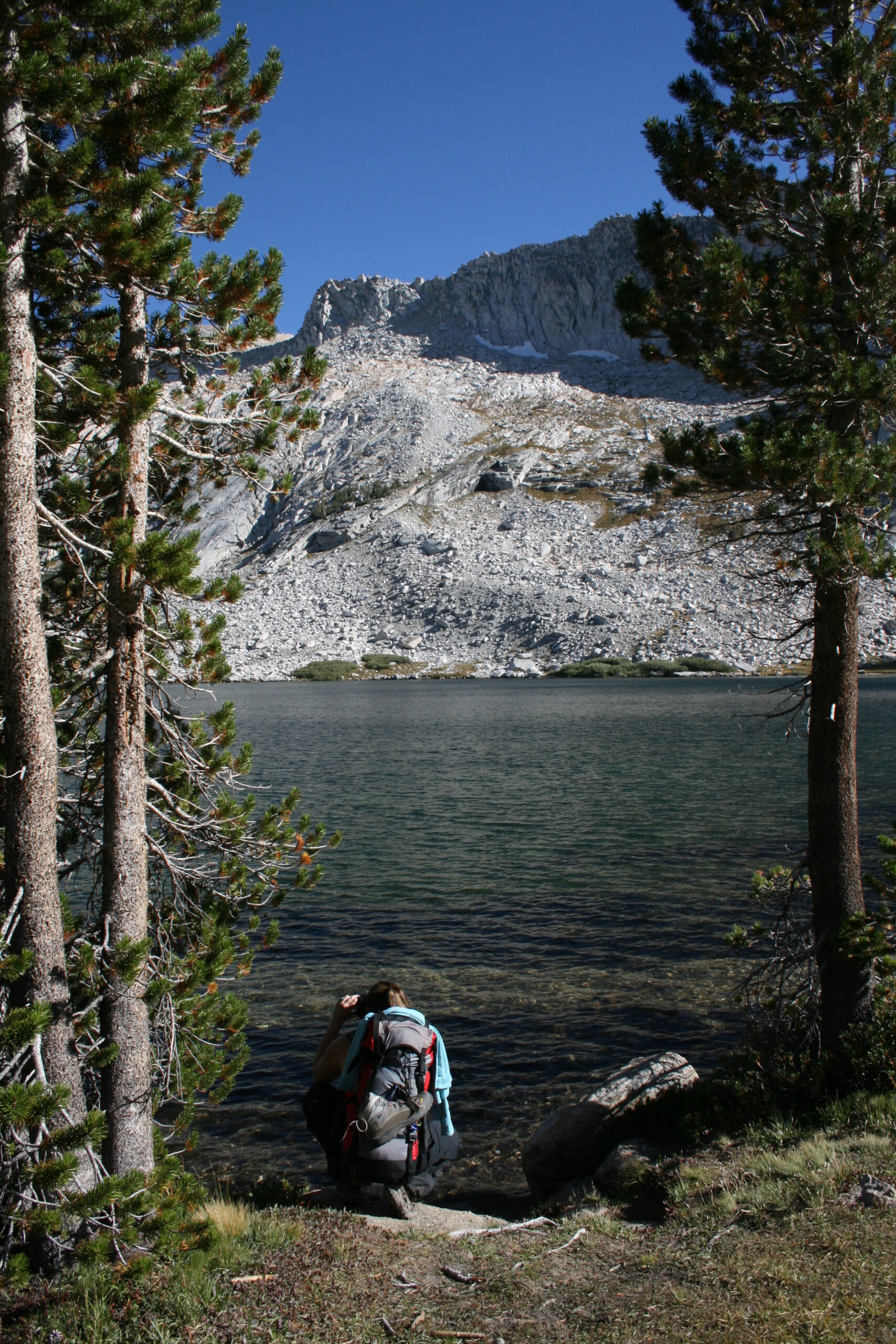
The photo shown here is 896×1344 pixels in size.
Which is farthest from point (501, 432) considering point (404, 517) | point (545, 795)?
point (545, 795)

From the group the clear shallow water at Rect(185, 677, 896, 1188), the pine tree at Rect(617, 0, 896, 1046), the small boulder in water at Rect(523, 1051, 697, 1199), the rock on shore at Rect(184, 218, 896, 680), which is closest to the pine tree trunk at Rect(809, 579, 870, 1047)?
the pine tree at Rect(617, 0, 896, 1046)

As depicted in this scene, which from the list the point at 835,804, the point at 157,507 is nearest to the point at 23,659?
the point at 157,507

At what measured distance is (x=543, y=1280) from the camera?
5.46 metres

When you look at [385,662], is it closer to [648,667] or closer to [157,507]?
[648,667]

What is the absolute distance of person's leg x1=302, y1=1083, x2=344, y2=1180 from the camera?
21.4 feet

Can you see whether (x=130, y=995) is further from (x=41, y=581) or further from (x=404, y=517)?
(x=404, y=517)

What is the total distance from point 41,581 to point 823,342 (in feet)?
25.4

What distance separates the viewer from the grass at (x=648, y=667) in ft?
341

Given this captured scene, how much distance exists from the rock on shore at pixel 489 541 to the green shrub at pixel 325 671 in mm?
2421

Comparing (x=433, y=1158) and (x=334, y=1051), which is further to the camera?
(x=334, y=1051)

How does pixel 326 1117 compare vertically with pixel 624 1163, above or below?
above

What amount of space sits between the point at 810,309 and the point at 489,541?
426ft

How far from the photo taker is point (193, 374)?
7.50 metres

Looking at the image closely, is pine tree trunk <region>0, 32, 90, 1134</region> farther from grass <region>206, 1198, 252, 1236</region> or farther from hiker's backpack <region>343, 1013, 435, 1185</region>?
hiker's backpack <region>343, 1013, 435, 1185</region>
